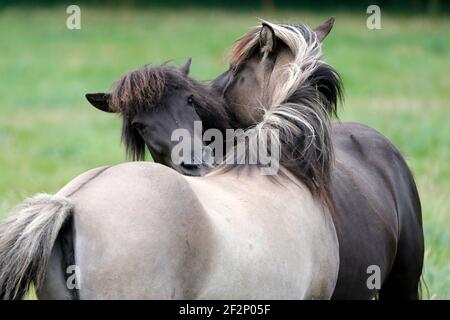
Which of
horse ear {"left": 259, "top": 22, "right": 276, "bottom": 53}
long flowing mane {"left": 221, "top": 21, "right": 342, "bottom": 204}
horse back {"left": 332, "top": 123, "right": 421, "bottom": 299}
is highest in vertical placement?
horse ear {"left": 259, "top": 22, "right": 276, "bottom": 53}

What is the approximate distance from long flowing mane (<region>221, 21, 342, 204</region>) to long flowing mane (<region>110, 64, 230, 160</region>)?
15.2 inches

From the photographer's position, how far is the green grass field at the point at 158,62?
9883 mm

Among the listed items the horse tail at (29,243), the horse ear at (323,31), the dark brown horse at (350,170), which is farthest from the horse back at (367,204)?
the horse tail at (29,243)

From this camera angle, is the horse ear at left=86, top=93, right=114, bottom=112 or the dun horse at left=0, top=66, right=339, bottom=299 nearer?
the dun horse at left=0, top=66, right=339, bottom=299

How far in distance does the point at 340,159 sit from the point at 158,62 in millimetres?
14337

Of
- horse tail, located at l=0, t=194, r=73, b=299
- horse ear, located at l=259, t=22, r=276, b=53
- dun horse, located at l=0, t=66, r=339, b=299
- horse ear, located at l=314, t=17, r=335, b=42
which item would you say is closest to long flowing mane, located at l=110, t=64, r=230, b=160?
horse ear, located at l=259, t=22, r=276, b=53

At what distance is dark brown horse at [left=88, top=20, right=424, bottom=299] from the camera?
4008 mm

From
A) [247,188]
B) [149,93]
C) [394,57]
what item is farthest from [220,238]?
[394,57]

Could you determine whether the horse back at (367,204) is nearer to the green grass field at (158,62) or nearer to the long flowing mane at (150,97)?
the long flowing mane at (150,97)

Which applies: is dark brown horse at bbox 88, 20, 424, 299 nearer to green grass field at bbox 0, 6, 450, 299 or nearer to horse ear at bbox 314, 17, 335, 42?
horse ear at bbox 314, 17, 335, 42

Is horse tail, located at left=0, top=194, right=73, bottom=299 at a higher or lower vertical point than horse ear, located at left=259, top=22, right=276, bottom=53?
lower

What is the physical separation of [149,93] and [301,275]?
4.82ft
